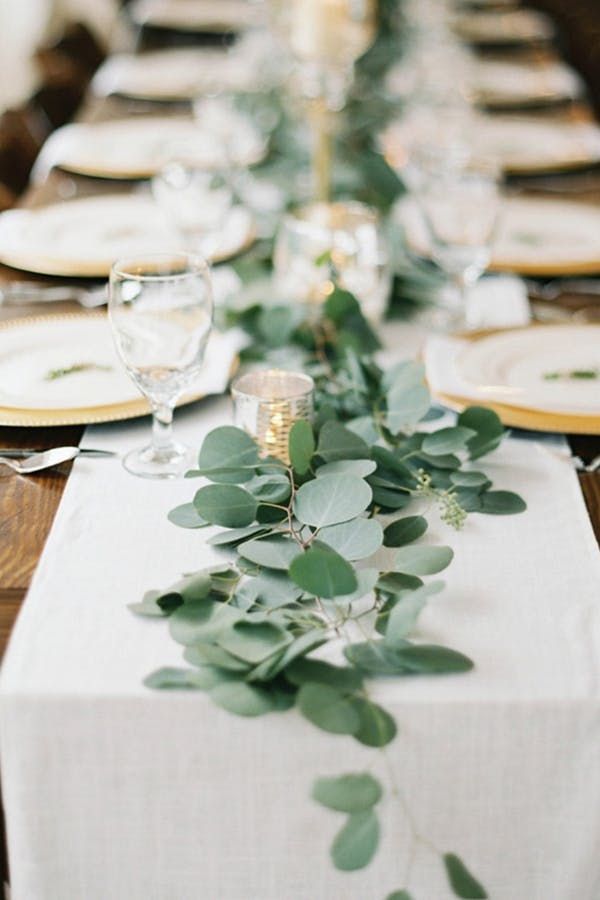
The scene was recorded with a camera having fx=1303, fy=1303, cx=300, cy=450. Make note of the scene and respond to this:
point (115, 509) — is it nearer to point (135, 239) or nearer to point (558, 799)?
point (558, 799)

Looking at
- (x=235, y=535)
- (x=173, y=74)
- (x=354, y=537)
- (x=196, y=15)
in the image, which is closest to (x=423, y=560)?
(x=354, y=537)

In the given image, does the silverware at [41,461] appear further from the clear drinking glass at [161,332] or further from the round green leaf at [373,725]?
the round green leaf at [373,725]

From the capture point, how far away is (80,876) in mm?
953

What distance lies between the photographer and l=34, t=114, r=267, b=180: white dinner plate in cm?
225

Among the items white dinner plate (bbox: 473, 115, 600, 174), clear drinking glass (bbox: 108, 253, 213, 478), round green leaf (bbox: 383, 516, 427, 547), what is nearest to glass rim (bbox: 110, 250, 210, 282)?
clear drinking glass (bbox: 108, 253, 213, 478)

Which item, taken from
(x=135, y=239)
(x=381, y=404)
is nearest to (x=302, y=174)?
(x=135, y=239)

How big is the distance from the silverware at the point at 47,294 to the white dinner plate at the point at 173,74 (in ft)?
4.47

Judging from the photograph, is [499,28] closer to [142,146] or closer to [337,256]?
[142,146]

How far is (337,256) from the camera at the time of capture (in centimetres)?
176

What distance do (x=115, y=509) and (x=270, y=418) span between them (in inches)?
6.6

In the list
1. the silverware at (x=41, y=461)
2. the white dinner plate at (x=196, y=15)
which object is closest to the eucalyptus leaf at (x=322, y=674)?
the silverware at (x=41, y=461)

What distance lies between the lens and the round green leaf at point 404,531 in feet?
3.67

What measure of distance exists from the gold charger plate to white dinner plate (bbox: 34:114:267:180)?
2.57ft

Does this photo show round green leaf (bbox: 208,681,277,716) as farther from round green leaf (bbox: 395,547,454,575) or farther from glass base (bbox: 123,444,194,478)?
glass base (bbox: 123,444,194,478)
